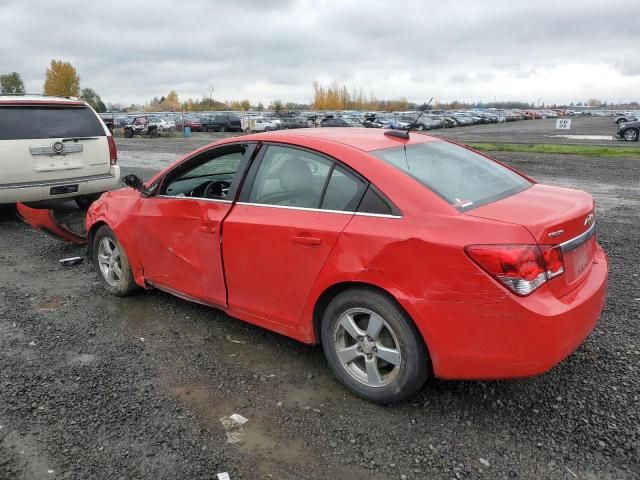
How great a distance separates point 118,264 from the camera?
4.97 m

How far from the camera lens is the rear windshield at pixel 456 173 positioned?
10.3 ft

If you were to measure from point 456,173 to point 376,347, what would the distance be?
1.24 m

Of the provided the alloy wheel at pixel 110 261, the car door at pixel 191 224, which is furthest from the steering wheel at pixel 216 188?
the alloy wheel at pixel 110 261

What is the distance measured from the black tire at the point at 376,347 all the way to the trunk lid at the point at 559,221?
2.29ft

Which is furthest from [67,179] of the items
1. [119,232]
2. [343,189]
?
[343,189]

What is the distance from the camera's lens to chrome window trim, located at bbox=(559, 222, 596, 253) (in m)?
2.85

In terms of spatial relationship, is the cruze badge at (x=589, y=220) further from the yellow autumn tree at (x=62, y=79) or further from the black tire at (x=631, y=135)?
the yellow autumn tree at (x=62, y=79)

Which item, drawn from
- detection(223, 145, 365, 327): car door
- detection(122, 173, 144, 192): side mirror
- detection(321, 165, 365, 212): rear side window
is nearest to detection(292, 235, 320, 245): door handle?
detection(223, 145, 365, 327): car door

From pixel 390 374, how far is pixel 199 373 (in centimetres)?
133

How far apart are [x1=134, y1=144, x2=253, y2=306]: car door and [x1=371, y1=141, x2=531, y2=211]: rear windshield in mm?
1172

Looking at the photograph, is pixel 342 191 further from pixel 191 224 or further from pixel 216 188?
pixel 216 188

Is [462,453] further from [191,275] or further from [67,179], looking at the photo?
[67,179]

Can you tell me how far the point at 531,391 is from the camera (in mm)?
3262


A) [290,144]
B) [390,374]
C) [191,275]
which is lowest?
[390,374]
